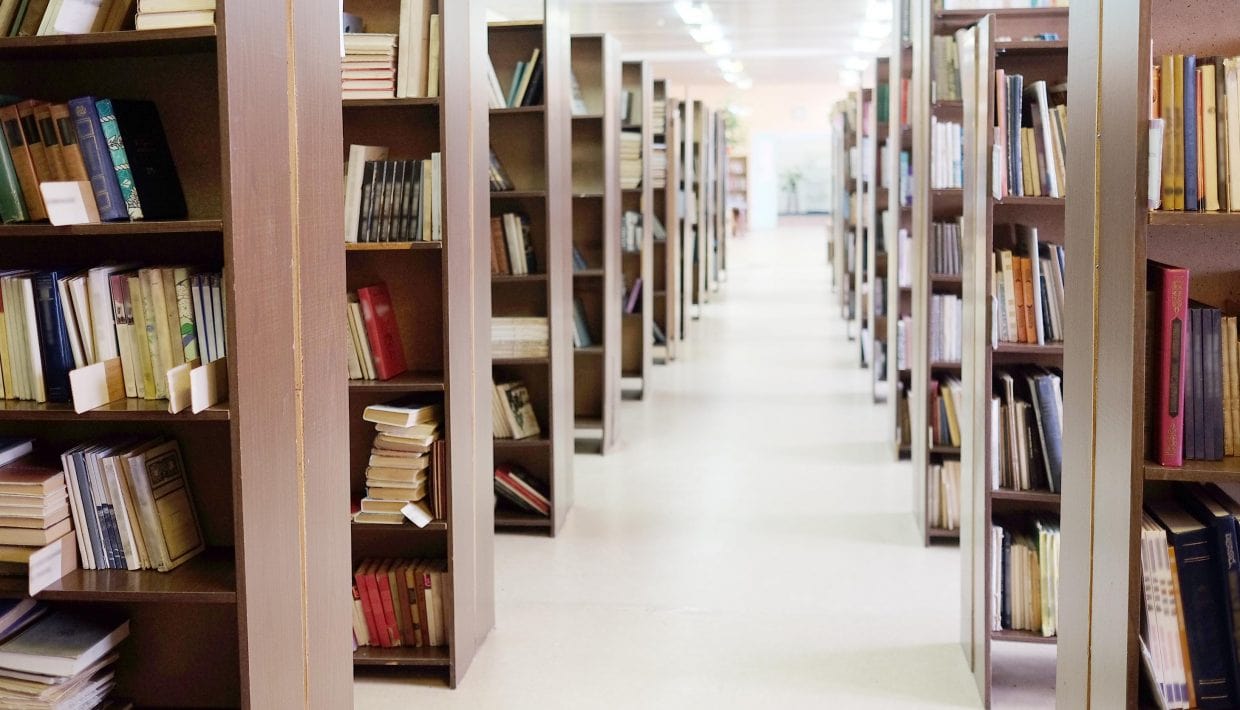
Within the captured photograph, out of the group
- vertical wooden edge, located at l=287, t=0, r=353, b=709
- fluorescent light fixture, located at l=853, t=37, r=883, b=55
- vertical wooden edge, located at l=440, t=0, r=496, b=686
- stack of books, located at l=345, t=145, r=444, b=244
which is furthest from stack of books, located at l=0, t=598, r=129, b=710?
fluorescent light fixture, located at l=853, t=37, r=883, b=55

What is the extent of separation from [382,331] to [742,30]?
14.5m

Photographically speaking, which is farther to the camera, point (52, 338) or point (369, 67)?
point (369, 67)

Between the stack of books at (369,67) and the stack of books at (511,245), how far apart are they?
1.83 meters

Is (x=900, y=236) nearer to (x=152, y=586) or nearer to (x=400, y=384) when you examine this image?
(x=400, y=384)

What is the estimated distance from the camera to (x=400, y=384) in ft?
12.7

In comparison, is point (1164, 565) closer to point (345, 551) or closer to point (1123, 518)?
point (1123, 518)

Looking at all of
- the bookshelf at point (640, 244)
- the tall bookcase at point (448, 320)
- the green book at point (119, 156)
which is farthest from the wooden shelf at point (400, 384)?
the bookshelf at point (640, 244)

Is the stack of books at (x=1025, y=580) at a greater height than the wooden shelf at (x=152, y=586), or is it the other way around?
the wooden shelf at (x=152, y=586)

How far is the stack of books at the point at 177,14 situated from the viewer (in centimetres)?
240

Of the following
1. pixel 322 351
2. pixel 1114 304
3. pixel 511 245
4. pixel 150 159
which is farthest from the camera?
pixel 511 245

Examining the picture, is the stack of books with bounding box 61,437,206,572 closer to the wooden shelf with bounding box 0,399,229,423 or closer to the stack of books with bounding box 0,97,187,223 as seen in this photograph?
the wooden shelf with bounding box 0,399,229,423

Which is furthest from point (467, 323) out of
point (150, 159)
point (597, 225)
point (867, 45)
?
point (867, 45)

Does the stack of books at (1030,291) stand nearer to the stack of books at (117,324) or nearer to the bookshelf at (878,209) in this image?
the stack of books at (117,324)

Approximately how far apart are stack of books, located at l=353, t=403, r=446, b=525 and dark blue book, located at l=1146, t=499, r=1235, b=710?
2288 mm
